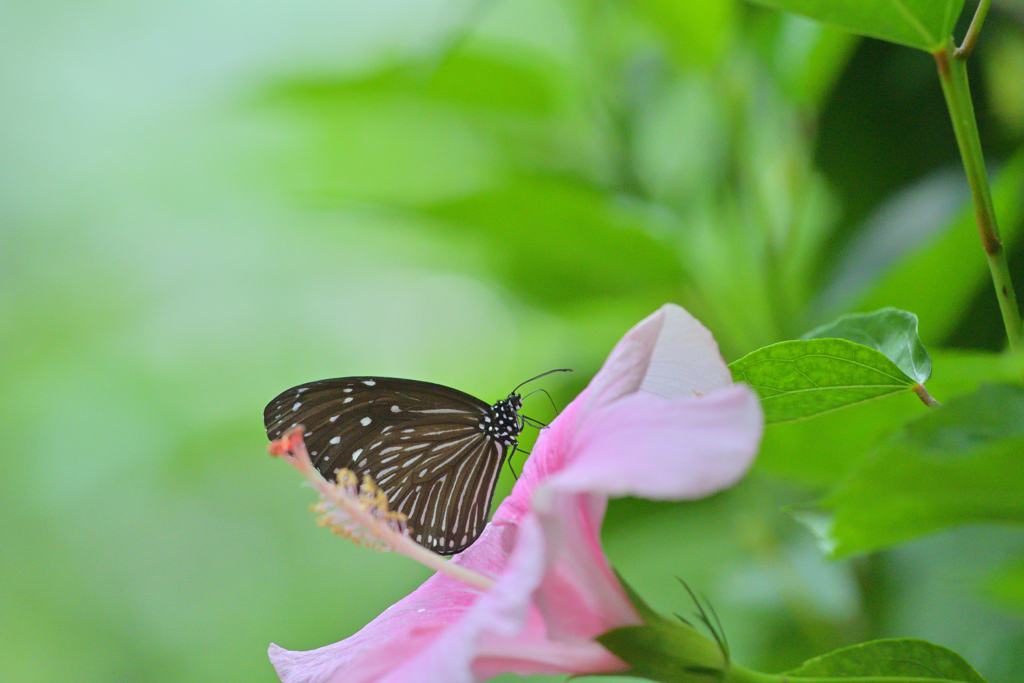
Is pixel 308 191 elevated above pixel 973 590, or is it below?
above

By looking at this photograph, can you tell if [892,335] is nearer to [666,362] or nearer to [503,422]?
[666,362]

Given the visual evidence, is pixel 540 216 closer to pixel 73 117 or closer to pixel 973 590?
pixel 973 590

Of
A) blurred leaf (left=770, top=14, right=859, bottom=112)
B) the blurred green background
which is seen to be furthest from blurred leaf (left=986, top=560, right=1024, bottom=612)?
blurred leaf (left=770, top=14, right=859, bottom=112)

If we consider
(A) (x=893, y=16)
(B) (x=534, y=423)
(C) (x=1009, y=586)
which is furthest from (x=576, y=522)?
(B) (x=534, y=423)

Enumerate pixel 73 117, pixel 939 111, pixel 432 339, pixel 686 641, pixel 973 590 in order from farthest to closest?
pixel 73 117, pixel 432 339, pixel 939 111, pixel 973 590, pixel 686 641

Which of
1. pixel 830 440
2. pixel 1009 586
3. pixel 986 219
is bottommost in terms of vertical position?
pixel 1009 586

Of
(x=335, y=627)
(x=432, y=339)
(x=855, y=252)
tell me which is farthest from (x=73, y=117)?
(x=855, y=252)

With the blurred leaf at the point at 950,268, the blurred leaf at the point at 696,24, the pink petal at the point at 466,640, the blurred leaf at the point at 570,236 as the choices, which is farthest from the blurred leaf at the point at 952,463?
the blurred leaf at the point at 696,24

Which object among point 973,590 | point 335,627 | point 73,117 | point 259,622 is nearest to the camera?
point 973,590
